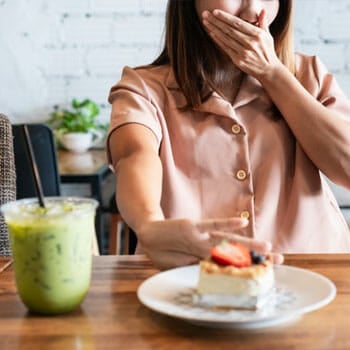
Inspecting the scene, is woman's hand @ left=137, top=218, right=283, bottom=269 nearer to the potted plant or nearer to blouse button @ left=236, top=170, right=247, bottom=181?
blouse button @ left=236, top=170, right=247, bottom=181

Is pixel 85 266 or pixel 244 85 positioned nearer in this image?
pixel 85 266

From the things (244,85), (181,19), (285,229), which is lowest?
(285,229)

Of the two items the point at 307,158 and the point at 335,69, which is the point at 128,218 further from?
the point at 335,69

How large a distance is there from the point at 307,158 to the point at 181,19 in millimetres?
373

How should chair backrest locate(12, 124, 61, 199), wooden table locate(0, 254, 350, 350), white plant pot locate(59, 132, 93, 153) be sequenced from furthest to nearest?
white plant pot locate(59, 132, 93, 153) → chair backrest locate(12, 124, 61, 199) → wooden table locate(0, 254, 350, 350)

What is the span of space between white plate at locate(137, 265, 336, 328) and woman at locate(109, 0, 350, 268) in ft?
1.14

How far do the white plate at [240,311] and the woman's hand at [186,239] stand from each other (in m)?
0.02

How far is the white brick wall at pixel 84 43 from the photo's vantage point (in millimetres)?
3006

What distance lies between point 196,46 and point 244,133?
21 centimetres

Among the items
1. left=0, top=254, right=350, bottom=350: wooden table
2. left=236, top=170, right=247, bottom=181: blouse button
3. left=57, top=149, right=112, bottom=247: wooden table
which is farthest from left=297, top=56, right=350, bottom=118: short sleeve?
left=57, top=149, right=112, bottom=247: wooden table

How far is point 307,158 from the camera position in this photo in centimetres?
136

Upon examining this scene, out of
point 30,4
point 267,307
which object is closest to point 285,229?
point 267,307

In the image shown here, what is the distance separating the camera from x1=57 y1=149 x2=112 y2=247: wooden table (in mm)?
2576

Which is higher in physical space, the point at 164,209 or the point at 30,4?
the point at 30,4
